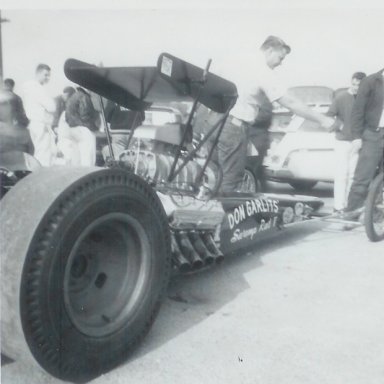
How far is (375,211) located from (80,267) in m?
3.57

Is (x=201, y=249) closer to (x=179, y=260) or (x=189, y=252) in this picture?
(x=189, y=252)

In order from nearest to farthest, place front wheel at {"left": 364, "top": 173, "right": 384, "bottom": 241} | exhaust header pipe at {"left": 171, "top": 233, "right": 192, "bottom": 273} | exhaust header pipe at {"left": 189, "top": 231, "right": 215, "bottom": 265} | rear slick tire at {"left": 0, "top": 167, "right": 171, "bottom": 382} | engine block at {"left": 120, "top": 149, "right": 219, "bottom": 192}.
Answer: rear slick tire at {"left": 0, "top": 167, "right": 171, "bottom": 382} → exhaust header pipe at {"left": 171, "top": 233, "right": 192, "bottom": 273} → exhaust header pipe at {"left": 189, "top": 231, "right": 215, "bottom": 265} → engine block at {"left": 120, "top": 149, "right": 219, "bottom": 192} → front wheel at {"left": 364, "top": 173, "right": 384, "bottom": 241}

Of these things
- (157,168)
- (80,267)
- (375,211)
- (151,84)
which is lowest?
(375,211)

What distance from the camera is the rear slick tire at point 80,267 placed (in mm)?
1999

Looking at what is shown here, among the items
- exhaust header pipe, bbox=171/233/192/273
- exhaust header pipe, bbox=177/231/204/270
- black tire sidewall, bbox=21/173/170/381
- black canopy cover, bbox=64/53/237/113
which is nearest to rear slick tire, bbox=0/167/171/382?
black tire sidewall, bbox=21/173/170/381

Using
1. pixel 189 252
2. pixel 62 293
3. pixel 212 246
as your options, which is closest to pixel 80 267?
pixel 62 293

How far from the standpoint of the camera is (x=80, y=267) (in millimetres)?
2506

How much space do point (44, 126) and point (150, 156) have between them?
2284 millimetres

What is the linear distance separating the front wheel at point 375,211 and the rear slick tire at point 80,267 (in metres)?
2.84

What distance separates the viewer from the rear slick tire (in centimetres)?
200

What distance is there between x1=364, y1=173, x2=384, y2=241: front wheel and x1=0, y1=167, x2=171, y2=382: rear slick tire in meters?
2.84

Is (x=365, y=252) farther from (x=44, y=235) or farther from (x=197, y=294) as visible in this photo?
(x=44, y=235)

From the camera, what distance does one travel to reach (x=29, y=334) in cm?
199

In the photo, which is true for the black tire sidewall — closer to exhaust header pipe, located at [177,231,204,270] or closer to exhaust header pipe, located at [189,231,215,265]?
exhaust header pipe, located at [177,231,204,270]
